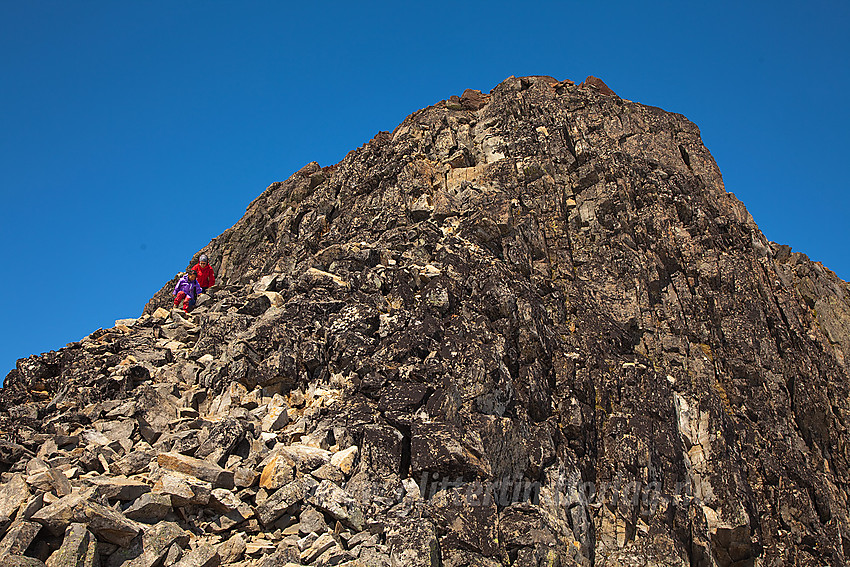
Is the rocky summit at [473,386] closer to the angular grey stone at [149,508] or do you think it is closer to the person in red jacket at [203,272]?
the angular grey stone at [149,508]

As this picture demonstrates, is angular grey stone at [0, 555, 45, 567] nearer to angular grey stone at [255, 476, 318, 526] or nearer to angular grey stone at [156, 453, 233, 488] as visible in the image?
angular grey stone at [156, 453, 233, 488]

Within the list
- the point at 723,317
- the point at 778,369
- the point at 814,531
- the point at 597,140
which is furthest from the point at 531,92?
the point at 814,531

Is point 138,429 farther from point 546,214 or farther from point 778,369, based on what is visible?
point 778,369

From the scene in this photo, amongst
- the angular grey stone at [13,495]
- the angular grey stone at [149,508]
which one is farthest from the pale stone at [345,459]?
the angular grey stone at [13,495]

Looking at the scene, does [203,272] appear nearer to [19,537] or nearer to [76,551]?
[19,537]

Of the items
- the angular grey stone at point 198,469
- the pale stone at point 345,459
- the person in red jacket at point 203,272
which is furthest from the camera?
the person in red jacket at point 203,272

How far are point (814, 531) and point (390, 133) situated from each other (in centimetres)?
3116

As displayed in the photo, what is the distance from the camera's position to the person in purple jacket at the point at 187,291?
3034cm

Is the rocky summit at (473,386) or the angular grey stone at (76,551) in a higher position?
the rocky summit at (473,386)

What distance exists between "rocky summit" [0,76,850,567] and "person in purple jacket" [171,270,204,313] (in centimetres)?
132

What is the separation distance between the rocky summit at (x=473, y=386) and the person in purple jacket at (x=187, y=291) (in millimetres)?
1321

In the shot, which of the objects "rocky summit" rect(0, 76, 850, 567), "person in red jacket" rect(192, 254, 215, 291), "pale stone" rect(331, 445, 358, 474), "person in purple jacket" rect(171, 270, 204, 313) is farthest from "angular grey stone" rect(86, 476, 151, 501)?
"person in red jacket" rect(192, 254, 215, 291)

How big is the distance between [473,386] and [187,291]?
15.8m

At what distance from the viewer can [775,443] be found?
86.9 ft
